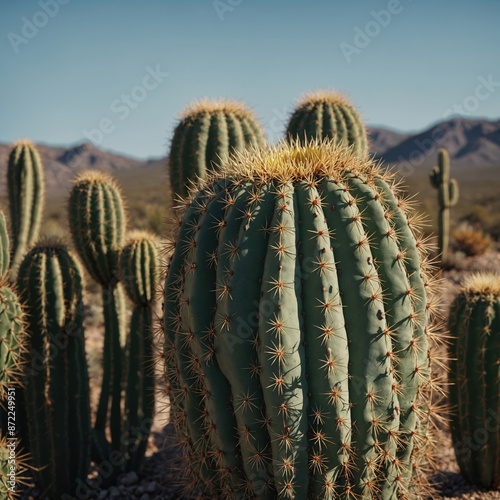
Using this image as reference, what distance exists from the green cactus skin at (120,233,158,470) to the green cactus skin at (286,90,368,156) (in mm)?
1597

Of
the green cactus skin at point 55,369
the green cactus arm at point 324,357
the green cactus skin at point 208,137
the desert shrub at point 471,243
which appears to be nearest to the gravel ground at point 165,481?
the green cactus skin at point 55,369

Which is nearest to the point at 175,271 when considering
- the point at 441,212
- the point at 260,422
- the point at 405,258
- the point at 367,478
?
the point at 260,422

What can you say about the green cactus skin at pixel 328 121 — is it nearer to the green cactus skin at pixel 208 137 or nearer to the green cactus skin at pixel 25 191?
the green cactus skin at pixel 208 137

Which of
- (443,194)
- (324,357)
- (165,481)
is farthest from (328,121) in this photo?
(443,194)

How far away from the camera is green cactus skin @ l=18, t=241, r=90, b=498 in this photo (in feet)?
13.1

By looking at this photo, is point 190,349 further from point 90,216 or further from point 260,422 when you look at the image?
point 90,216

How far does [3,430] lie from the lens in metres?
4.19

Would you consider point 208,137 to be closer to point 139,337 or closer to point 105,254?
point 105,254

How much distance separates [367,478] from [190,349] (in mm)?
1030

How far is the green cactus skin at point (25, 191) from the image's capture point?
577 centimetres

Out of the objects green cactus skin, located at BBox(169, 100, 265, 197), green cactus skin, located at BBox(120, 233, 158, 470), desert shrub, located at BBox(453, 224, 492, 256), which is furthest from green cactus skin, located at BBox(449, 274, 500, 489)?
desert shrub, located at BBox(453, 224, 492, 256)

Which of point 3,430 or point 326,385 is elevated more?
point 326,385

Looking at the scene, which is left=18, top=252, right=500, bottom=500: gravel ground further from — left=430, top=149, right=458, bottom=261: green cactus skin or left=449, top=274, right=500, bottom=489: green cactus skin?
left=430, top=149, right=458, bottom=261: green cactus skin

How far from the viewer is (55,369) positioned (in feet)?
13.3
